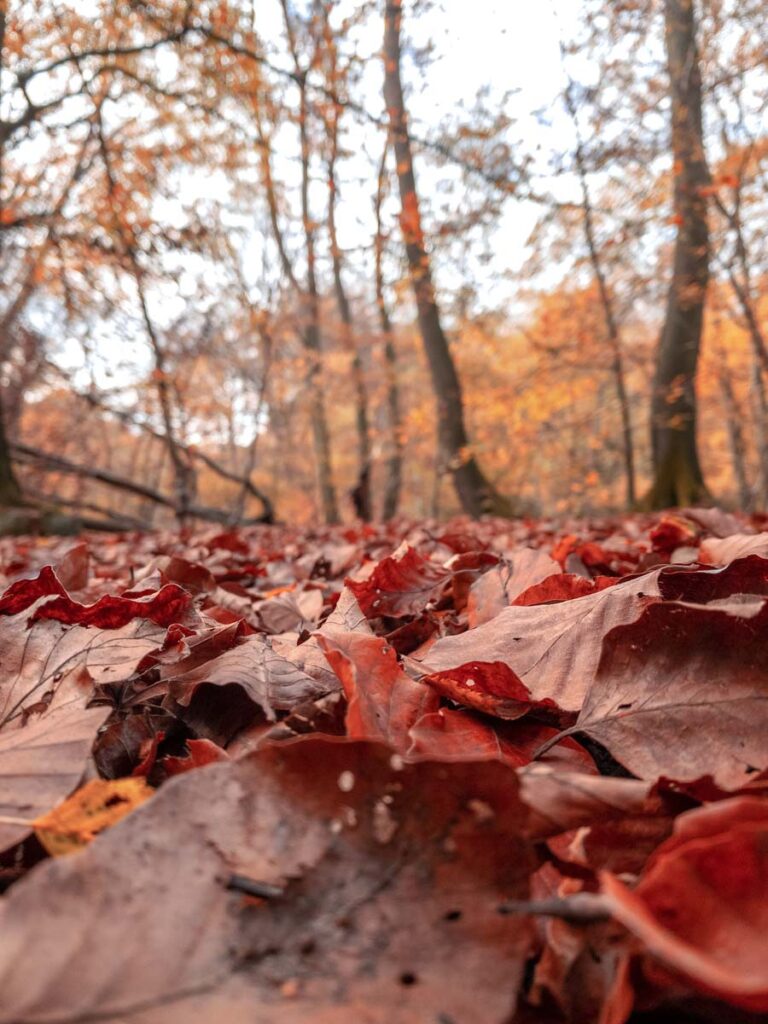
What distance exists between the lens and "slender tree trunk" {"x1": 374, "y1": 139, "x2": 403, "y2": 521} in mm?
9281

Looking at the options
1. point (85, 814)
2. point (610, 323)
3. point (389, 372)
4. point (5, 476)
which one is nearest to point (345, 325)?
point (389, 372)

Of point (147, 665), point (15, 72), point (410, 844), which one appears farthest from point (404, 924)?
point (15, 72)

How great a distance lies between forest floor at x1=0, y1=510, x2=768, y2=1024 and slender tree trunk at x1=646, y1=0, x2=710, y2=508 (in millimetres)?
8016

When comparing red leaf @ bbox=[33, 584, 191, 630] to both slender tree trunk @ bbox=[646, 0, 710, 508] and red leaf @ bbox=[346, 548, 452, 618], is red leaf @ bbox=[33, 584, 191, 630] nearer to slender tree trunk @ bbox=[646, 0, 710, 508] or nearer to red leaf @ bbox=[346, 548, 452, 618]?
red leaf @ bbox=[346, 548, 452, 618]

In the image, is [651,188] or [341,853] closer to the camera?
[341,853]

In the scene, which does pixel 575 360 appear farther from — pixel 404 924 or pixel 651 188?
pixel 404 924

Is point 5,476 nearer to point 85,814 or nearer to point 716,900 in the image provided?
point 85,814

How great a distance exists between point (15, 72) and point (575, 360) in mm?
8507

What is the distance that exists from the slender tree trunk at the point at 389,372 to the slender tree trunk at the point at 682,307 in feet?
11.7

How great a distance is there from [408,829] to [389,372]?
13.5 m

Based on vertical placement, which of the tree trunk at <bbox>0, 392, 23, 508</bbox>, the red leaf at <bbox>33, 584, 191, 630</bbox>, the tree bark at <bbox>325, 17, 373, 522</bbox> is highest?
the tree bark at <bbox>325, 17, 373, 522</bbox>

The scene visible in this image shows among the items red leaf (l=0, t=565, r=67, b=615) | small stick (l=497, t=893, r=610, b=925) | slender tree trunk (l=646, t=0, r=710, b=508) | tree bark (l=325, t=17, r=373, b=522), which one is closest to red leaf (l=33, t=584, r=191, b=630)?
red leaf (l=0, t=565, r=67, b=615)

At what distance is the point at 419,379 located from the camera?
2327 centimetres

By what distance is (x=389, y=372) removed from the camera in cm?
1356
